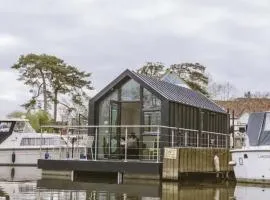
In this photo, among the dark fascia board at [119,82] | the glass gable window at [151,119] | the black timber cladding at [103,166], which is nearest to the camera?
the black timber cladding at [103,166]

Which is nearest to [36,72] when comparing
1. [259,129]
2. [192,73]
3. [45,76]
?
[45,76]

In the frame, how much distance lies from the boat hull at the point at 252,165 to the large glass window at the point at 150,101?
374 centimetres

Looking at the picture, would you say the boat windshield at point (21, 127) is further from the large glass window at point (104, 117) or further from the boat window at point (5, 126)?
the large glass window at point (104, 117)

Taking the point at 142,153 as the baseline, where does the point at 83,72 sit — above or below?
above

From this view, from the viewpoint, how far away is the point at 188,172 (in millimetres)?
22422

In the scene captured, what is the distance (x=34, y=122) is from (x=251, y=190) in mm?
39416

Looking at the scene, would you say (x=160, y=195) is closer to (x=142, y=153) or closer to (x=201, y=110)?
(x=142, y=153)

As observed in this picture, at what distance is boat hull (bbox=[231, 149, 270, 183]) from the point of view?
21.5 metres

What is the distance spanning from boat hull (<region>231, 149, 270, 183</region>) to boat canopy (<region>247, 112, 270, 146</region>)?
1057 mm

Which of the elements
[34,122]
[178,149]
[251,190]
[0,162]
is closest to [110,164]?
[178,149]

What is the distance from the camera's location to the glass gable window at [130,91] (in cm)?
2477

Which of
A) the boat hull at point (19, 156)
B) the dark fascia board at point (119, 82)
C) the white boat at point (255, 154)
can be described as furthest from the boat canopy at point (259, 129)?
the boat hull at point (19, 156)

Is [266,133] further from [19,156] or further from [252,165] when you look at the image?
[19,156]

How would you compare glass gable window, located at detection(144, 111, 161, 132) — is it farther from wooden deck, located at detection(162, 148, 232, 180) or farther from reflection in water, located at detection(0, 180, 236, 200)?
reflection in water, located at detection(0, 180, 236, 200)
